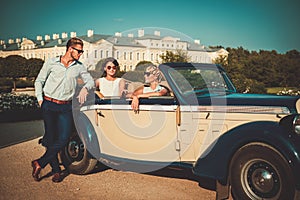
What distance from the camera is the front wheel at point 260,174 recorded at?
4043mm

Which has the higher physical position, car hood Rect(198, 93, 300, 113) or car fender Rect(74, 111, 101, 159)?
car hood Rect(198, 93, 300, 113)

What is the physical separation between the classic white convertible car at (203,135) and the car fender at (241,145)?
0.01 meters

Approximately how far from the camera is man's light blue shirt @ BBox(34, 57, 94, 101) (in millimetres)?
5445

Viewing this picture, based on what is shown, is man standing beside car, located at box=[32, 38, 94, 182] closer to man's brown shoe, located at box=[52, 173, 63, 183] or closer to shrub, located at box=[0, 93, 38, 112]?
man's brown shoe, located at box=[52, 173, 63, 183]

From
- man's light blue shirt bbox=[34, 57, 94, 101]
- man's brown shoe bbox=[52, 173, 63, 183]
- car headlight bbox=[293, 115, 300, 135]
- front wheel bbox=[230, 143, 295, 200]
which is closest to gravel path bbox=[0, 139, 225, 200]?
man's brown shoe bbox=[52, 173, 63, 183]

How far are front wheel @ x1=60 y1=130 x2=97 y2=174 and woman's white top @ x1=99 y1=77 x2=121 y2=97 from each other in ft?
2.98

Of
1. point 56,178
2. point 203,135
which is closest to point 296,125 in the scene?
point 203,135

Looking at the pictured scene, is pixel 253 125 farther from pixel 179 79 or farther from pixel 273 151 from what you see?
pixel 179 79

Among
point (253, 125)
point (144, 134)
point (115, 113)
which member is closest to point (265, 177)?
point (253, 125)

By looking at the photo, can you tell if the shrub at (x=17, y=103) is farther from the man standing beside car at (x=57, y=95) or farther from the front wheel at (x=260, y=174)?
the front wheel at (x=260, y=174)

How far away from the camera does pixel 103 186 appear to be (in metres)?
5.45

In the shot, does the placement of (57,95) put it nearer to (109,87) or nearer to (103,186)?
(109,87)

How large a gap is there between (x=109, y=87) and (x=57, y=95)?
1.15 metres

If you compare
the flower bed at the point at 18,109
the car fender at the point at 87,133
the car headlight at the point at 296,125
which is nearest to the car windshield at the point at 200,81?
the car headlight at the point at 296,125
